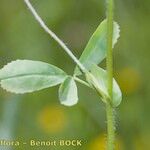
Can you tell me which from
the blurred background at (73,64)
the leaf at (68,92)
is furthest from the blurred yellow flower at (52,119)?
the leaf at (68,92)

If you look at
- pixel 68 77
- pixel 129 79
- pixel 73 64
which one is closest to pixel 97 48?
pixel 68 77

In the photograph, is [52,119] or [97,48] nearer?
[97,48]

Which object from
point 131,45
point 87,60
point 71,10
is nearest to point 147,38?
point 131,45

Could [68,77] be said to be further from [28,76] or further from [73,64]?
[73,64]

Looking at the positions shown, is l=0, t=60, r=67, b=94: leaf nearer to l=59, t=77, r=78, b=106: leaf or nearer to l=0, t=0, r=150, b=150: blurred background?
l=59, t=77, r=78, b=106: leaf

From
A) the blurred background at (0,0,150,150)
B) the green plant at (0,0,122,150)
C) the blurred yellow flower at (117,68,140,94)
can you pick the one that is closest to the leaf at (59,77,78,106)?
the green plant at (0,0,122,150)

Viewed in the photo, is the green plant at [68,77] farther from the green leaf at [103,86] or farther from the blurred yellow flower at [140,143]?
the blurred yellow flower at [140,143]
